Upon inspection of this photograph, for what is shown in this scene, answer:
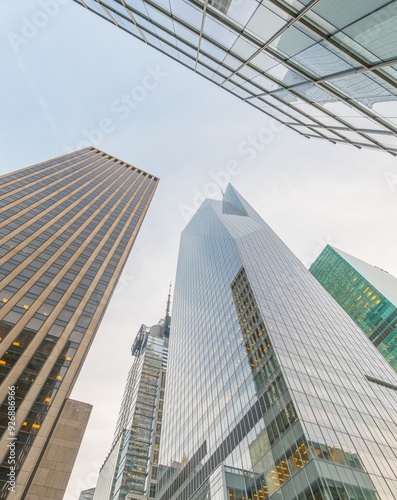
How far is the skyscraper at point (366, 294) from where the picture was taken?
105375 mm

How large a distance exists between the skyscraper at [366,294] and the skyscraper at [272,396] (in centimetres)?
4548

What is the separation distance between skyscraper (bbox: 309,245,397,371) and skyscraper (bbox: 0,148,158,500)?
91524 millimetres

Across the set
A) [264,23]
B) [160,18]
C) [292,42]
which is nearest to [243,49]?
[264,23]

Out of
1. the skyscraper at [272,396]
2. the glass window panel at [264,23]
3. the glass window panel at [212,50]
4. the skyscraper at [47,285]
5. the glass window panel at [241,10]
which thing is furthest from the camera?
the skyscraper at [272,396]

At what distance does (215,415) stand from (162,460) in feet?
101

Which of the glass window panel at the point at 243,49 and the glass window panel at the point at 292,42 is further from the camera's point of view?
the glass window panel at the point at 243,49

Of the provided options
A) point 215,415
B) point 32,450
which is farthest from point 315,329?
Result: point 32,450

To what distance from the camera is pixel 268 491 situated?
31.7 metres

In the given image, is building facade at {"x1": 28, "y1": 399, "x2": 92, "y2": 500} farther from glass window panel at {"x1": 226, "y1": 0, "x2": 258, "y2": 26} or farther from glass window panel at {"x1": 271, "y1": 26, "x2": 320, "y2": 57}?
glass window panel at {"x1": 226, "y1": 0, "x2": 258, "y2": 26}

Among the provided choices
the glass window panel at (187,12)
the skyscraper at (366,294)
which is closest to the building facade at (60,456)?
the glass window panel at (187,12)

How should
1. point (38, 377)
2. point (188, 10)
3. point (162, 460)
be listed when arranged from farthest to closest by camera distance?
point (162, 460), point (38, 377), point (188, 10)

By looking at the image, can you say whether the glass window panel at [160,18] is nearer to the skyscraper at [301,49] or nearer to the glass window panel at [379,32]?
the skyscraper at [301,49]

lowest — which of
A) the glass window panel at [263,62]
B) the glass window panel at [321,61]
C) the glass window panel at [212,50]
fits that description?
the glass window panel at [321,61]

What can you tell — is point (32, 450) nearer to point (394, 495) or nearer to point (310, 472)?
point (310, 472)
